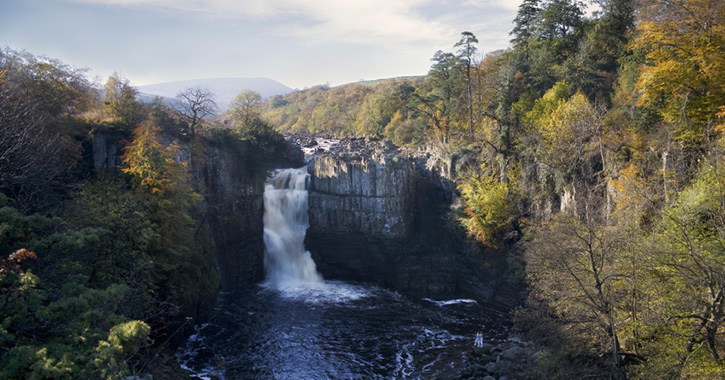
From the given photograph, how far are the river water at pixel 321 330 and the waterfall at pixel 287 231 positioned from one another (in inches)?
3.9

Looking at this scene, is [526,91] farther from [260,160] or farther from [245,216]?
[245,216]

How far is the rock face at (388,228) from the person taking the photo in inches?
1382

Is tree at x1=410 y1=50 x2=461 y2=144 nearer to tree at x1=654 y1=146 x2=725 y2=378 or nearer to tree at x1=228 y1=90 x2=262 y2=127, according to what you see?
tree at x1=228 y1=90 x2=262 y2=127

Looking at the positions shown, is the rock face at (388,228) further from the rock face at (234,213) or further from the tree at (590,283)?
the tree at (590,283)

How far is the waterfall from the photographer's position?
1508 inches

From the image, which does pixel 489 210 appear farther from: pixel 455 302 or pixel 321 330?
pixel 321 330

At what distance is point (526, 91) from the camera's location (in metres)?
38.9

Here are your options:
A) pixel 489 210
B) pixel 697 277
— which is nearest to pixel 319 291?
pixel 489 210

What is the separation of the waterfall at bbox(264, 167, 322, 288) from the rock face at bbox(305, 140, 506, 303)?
38.0 inches

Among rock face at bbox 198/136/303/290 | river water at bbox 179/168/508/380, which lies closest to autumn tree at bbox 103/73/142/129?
rock face at bbox 198/136/303/290

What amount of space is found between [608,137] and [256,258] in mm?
31280

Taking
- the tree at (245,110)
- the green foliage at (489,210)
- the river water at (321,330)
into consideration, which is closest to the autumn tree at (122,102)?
the tree at (245,110)

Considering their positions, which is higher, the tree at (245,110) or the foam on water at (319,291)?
the tree at (245,110)

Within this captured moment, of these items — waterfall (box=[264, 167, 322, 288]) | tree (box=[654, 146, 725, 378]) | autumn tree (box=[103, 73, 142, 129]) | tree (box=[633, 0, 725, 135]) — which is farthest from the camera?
waterfall (box=[264, 167, 322, 288])
